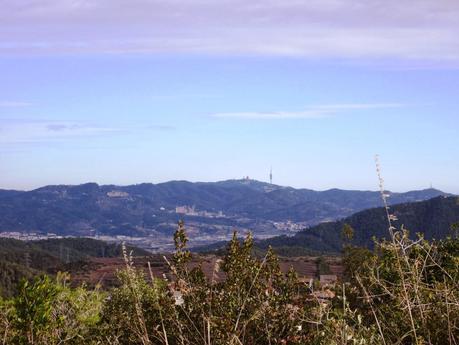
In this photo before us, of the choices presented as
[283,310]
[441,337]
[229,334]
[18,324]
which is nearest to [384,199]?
[441,337]

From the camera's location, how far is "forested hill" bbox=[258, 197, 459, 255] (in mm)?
162375

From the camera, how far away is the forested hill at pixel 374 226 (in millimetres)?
162375

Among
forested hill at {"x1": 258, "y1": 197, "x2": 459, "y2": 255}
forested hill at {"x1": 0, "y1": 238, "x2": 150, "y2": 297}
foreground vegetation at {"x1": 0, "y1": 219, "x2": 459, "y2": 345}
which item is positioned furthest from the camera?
forested hill at {"x1": 258, "y1": 197, "x2": 459, "y2": 255}

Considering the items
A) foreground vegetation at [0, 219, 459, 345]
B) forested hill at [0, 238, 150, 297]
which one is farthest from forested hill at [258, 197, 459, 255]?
foreground vegetation at [0, 219, 459, 345]

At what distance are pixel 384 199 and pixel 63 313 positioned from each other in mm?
6848

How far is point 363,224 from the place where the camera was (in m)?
188

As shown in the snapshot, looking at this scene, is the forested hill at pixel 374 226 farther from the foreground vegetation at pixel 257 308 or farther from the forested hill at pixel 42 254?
the foreground vegetation at pixel 257 308

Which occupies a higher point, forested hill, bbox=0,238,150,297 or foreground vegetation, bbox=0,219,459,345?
foreground vegetation, bbox=0,219,459,345

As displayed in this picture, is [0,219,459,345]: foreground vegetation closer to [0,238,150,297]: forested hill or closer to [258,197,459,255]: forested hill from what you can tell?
[0,238,150,297]: forested hill

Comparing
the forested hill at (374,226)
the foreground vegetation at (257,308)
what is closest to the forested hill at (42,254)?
the forested hill at (374,226)

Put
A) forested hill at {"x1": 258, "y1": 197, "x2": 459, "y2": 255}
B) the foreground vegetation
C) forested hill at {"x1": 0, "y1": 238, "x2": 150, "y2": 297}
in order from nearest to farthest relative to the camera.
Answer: the foreground vegetation < forested hill at {"x1": 0, "y1": 238, "x2": 150, "y2": 297} < forested hill at {"x1": 258, "y1": 197, "x2": 459, "y2": 255}

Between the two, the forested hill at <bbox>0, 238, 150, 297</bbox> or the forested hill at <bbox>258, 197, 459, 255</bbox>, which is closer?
the forested hill at <bbox>0, 238, 150, 297</bbox>

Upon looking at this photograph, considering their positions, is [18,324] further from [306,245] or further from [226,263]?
[306,245]

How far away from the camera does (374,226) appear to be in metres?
183
